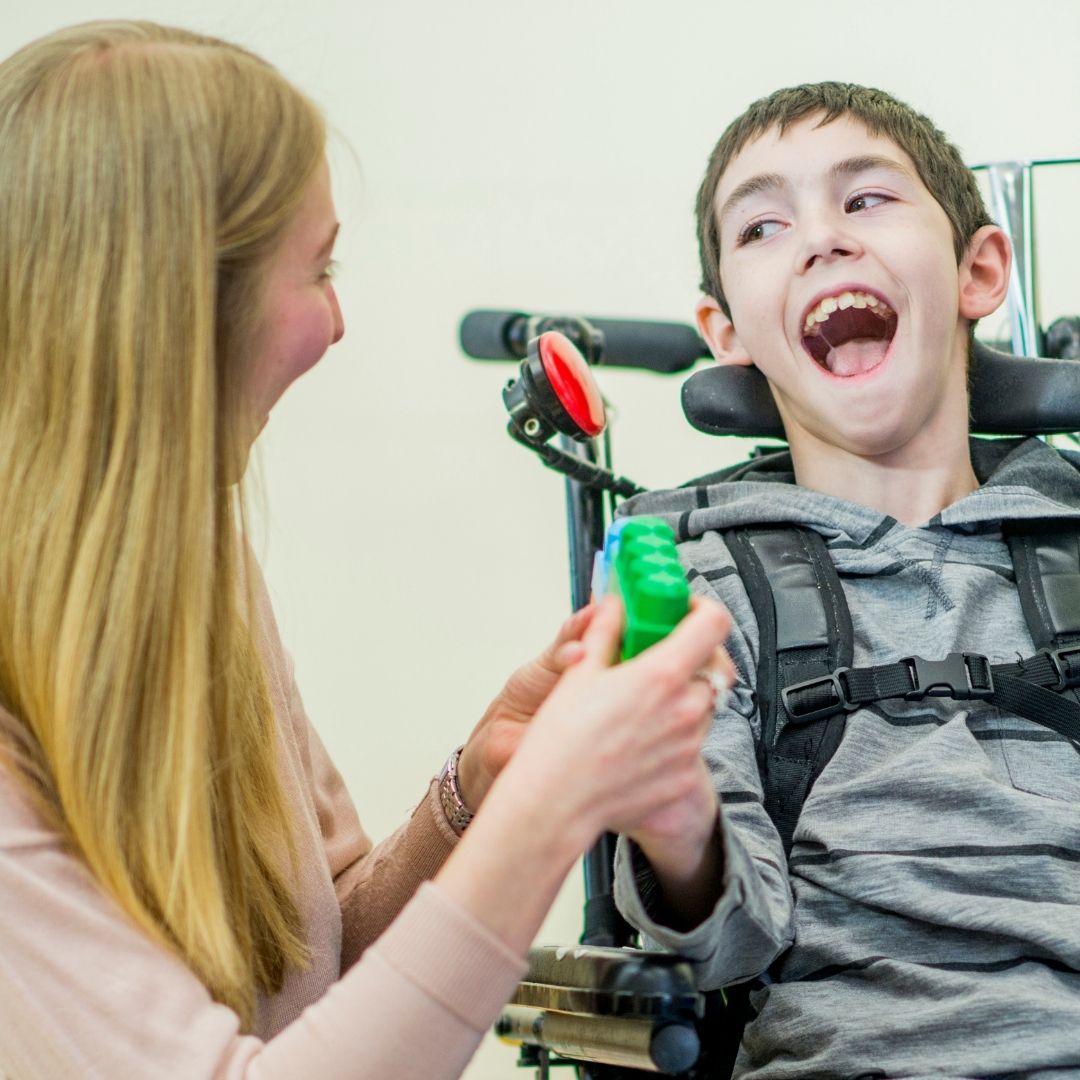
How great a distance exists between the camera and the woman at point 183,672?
0.68 metres

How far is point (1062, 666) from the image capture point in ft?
3.35

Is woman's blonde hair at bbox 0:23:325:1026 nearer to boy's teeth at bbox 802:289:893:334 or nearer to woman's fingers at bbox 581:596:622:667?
woman's fingers at bbox 581:596:622:667

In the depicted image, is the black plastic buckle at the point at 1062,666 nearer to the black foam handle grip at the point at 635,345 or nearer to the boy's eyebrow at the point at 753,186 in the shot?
the boy's eyebrow at the point at 753,186

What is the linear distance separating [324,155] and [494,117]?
1382mm

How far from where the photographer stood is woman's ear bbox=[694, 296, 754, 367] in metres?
1.34

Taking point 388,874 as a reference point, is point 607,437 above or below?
above

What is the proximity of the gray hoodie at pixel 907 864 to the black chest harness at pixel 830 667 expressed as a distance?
0.01m

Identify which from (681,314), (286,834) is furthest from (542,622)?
(286,834)

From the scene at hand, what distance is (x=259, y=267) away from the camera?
86 cm

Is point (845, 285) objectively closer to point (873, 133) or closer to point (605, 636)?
point (873, 133)

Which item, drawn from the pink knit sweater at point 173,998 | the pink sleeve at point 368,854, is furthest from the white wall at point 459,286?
the pink knit sweater at point 173,998

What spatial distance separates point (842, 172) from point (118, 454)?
2.29 feet

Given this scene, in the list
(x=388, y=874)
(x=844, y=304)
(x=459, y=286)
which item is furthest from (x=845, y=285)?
(x=459, y=286)

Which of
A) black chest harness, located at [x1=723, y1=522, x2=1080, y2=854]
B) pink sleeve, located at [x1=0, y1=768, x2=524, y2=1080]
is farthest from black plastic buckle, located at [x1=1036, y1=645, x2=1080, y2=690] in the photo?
pink sleeve, located at [x1=0, y1=768, x2=524, y2=1080]
